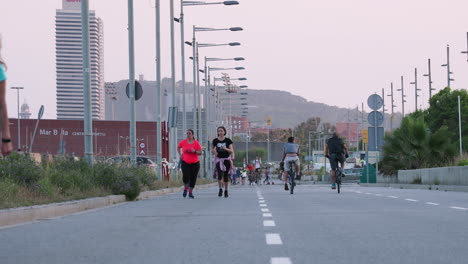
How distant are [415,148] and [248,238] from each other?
3914 cm

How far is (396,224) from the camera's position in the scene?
12414 mm

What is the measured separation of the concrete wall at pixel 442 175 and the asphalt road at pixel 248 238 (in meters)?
16.9

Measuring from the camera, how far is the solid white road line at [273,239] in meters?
9.80

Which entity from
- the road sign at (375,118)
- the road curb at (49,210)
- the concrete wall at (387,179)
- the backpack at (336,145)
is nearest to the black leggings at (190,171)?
the road curb at (49,210)

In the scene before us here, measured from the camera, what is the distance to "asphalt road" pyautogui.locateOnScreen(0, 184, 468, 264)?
8.53 meters

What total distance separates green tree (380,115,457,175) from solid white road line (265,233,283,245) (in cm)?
3663

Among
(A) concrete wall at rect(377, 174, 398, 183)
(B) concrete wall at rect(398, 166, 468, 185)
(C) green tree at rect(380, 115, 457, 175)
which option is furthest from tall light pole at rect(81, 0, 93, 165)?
(A) concrete wall at rect(377, 174, 398, 183)

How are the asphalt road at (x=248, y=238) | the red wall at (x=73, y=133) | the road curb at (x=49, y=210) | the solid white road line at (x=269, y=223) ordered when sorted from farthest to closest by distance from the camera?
1. the red wall at (x=73, y=133)
2. the road curb at (x=49, y=210)
3. the solid white road line at (x=269, y=223)
4. the asphalt road at (x=248, y=238)

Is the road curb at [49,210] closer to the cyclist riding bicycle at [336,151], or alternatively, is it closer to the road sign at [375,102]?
the cyclist riding bicycle at [336,151]

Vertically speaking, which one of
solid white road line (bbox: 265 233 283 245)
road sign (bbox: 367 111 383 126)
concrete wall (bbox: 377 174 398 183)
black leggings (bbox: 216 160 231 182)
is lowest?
concrete wall (bbox: 377 174 398 183)

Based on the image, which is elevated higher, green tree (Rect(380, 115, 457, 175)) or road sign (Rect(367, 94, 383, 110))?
road sign (Rect(367, 94, 383, 110))

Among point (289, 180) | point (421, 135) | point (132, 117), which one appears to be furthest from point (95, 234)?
point (421, 135)

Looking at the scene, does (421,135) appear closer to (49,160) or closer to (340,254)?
(49,160)

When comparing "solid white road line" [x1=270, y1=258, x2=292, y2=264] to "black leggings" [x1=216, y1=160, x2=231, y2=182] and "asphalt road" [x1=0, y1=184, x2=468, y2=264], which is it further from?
"black leggings" [x1=216, y1=160, x2=231, y2=182]
